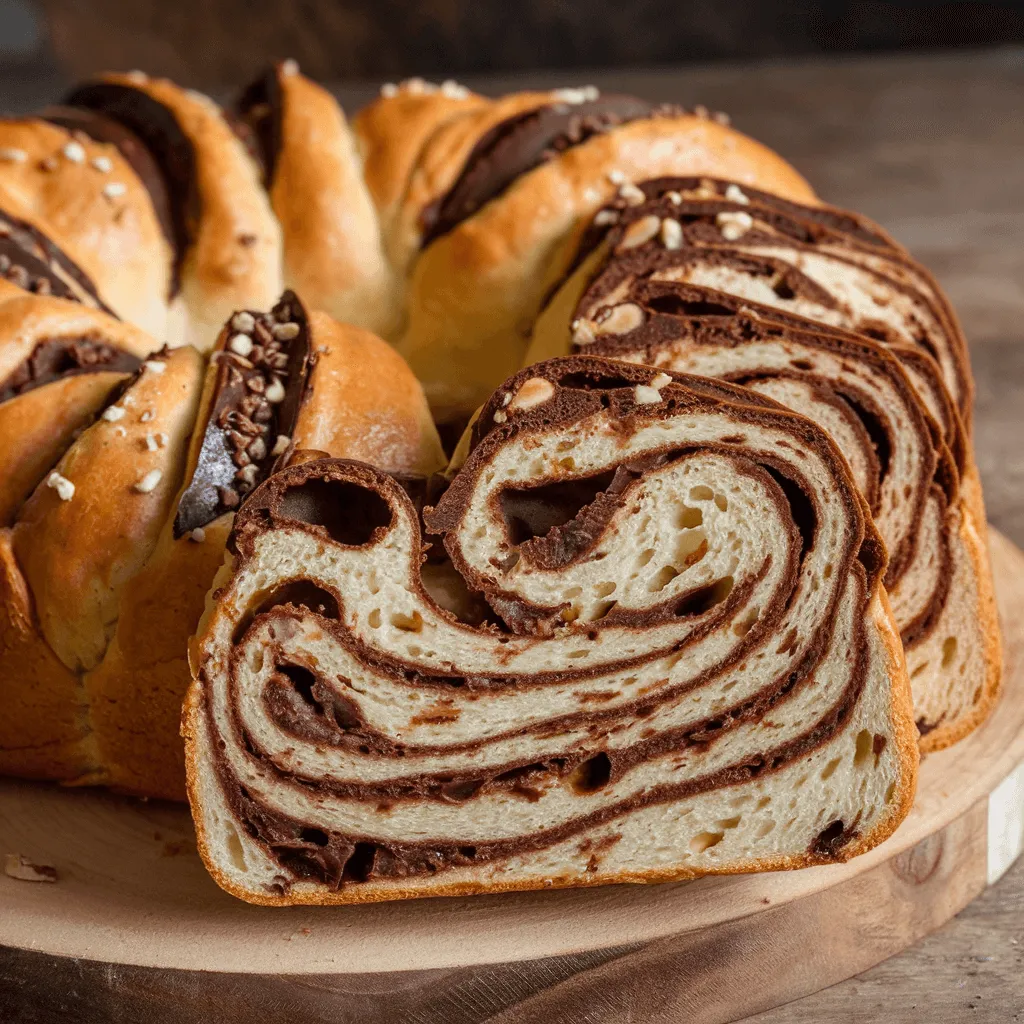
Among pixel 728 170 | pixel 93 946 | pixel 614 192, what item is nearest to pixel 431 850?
pixel 93 946

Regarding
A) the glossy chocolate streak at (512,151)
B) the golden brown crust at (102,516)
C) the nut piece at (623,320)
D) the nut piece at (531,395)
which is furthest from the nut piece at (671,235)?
the golden brown crust at (102,516)

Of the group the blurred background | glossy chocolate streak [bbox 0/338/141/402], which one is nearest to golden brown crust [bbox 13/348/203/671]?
glossy chocolate streak [bbox 0/338/141/402]

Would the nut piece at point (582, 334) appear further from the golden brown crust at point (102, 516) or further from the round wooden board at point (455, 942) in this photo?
the round wooden board at point (455, 942)

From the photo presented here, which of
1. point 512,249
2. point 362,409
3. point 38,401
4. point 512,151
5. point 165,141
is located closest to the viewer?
point 362,409

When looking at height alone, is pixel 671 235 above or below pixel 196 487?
above

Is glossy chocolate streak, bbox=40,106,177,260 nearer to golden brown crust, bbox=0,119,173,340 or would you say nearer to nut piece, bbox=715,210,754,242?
golden brown crust, bbox=0,119,173,340

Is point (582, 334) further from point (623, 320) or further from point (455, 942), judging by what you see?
point (455, 942)

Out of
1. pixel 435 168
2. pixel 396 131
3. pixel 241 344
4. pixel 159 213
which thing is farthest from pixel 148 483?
pixel 396 131
